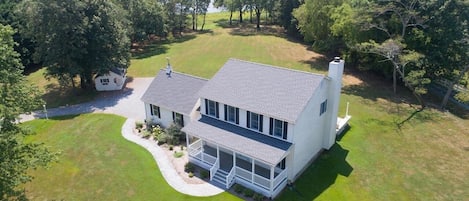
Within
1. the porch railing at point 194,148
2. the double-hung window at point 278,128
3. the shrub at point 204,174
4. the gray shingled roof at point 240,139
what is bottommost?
the shrub at point 204,174

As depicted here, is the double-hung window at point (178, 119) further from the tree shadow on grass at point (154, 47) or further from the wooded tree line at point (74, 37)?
the tree shadow on grass at point (154, 47)

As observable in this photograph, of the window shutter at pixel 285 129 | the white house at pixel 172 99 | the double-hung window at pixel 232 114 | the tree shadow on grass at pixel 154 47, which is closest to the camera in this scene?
the window shutter at pixel 285 129

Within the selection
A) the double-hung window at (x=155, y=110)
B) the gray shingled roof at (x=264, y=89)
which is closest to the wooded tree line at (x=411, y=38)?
the gray shingled roof at (x=264, y=89)

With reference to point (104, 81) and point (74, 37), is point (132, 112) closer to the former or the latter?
point (104, 81)

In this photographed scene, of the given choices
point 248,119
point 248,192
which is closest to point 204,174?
point 248,192

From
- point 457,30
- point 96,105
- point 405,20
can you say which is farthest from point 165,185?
point 457,30

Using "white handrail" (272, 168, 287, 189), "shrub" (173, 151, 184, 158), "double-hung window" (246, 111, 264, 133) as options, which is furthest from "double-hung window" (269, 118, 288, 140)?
"shrub" (173, 151, 184, 158)
